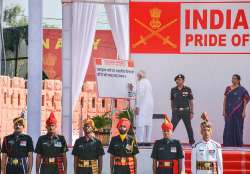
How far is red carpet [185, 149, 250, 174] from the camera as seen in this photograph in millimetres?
16422

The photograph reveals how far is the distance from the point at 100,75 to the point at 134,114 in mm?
1204

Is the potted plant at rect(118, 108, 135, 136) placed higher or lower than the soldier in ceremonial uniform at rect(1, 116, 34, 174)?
higher

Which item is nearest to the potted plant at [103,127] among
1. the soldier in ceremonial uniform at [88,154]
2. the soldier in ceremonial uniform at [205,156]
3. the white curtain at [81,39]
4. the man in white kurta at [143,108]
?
the man in white kurta at [143,108]

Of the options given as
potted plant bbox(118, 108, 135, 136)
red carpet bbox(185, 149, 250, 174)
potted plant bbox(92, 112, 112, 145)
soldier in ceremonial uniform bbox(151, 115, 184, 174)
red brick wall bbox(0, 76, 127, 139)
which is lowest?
red carpet bbox(185, 149, 250, 174)

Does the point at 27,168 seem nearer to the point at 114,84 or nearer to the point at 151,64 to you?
the point at 114,84

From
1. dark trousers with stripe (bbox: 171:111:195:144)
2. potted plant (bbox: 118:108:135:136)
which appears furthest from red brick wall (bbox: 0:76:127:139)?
potted plant (bbox: 118:108:135:136)

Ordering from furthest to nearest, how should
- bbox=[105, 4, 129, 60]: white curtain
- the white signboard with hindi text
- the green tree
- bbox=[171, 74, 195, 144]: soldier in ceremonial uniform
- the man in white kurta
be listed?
the green tree, bbox=[105, 4, 129, 60]: white curtain, bbox=[171, 74, 195, 144]: soldier in ceremonial uniform, the man in white kurta, the white signboard with hindi text

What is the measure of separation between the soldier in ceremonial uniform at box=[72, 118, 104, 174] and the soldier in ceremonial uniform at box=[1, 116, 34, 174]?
0.72m

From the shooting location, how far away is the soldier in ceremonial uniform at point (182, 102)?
60.9ft

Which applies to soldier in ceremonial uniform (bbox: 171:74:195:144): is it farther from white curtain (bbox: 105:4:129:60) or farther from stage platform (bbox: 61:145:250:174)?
stage platform (bbox: 61:145:250:174)

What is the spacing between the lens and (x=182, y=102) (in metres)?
18.7

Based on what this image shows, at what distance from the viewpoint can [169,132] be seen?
506 inches

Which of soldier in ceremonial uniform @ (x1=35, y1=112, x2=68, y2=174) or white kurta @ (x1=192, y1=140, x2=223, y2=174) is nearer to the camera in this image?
white kurta @ (x1=192, y1=140, x2=223, y2=174)

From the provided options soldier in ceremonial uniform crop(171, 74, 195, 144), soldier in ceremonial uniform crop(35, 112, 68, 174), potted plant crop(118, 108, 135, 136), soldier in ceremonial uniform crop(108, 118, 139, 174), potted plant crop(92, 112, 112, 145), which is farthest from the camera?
soldier in ceremonial uniform crop(171, 74, 195, 144)
